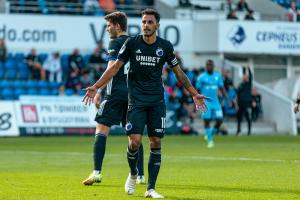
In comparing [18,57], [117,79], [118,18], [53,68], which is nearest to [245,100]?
[53,68]

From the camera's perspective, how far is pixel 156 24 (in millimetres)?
12195

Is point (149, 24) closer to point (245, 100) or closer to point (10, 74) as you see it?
point (10, 74)

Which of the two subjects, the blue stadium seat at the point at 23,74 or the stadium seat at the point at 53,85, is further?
the blue stadium seat at the point at 23,74

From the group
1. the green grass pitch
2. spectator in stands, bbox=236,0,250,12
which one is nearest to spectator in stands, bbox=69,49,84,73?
spectator in stands, bbox=236,0,250,12

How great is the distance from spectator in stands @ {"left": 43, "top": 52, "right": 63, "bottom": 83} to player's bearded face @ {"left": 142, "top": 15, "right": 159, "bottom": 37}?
2376 centimetres

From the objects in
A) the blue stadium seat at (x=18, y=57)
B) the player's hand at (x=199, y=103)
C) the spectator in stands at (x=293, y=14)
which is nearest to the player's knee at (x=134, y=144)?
the player's hand at (x=199, y=103)

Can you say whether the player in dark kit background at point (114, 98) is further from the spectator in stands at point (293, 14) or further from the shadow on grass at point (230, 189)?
the spectator in stands at point (293, 14)

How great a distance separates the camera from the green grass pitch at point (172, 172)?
12500 mm

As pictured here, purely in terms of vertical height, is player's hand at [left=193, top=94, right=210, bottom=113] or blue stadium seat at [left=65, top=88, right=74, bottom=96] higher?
player's hand at [left=193, top=94, right=210, bottom=113]

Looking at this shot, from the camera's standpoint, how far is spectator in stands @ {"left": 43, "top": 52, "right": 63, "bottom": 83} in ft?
117

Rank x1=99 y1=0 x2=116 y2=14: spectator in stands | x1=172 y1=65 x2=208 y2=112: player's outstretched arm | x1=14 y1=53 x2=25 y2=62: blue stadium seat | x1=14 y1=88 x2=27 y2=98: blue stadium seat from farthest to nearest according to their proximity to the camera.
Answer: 1. x1=99 y1=0 x2=116 y2=14: spectator in stands
2. x1=14 y1=53 x2=25 y2=62: blue stadium seat
3. x1=14 y1=88 x2=27 y2=98: blue stadium seat
4. x1=172 y1=65 x2=208 y2=112: player's outstretched arm

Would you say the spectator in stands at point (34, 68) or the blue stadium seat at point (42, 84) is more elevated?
the spectator in stands at point (34, 68)

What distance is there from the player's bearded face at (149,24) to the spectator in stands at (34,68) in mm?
23046

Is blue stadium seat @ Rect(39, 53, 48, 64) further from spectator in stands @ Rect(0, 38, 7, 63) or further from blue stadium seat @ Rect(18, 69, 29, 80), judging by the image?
spectator in stands @ Rect(0, 38, 7, 63)
